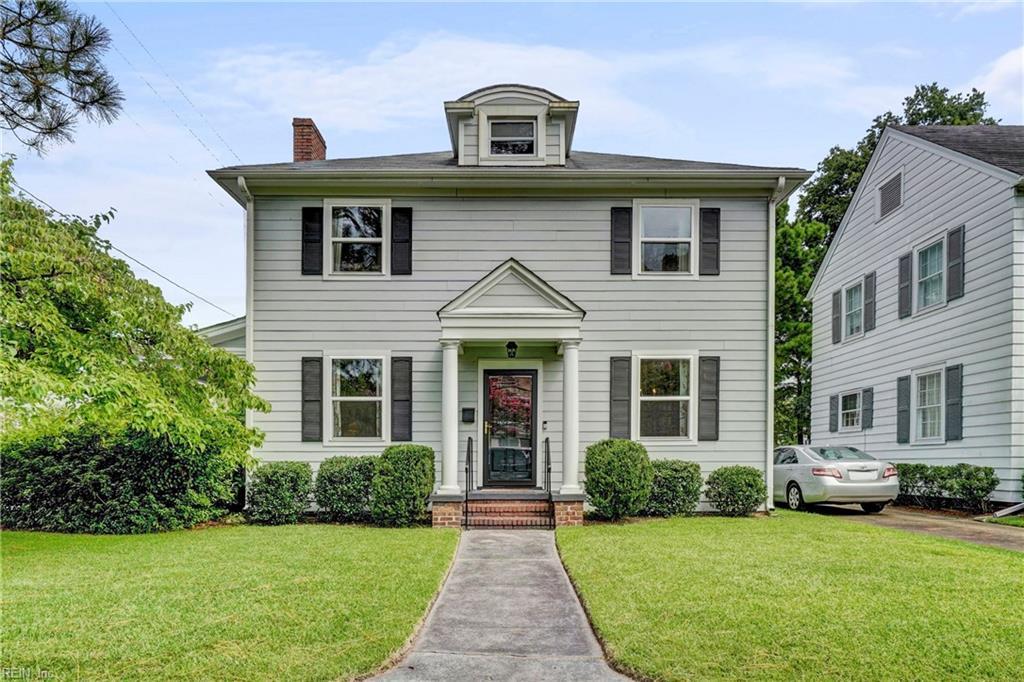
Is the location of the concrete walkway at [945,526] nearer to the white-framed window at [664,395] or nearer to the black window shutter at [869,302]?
the white-framed window at [664,395]

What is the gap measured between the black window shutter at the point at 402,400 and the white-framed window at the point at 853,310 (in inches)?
443

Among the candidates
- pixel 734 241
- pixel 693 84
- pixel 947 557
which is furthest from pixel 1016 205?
pixel 947 557

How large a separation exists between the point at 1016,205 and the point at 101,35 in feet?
43.7

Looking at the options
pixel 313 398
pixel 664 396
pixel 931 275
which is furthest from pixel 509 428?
pixel 931 275

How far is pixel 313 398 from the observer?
38.9 ft

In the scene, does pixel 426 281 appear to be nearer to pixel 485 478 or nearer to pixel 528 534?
pixel 485 478

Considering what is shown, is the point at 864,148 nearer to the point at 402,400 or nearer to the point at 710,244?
the point at 710,244

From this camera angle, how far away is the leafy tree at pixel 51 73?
796cm

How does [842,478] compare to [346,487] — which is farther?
[842,478]

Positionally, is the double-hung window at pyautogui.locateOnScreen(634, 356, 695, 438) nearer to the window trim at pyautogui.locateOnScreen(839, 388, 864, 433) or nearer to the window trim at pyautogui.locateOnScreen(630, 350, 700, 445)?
the window trim at pyautogui.locateOnScreen(630, 350, 700, 445)

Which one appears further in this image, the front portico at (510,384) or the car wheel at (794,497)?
the car wheel at (794,497)

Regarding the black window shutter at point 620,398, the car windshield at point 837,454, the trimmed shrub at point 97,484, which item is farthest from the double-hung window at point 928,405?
the trimmed shrub at point 97,484

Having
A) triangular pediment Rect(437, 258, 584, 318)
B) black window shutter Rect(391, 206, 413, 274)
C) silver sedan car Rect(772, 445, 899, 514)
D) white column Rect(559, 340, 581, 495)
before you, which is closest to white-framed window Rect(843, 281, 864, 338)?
silver sedan car Rect(772, 445, 899, 514)

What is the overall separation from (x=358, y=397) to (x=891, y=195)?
1241 cm
